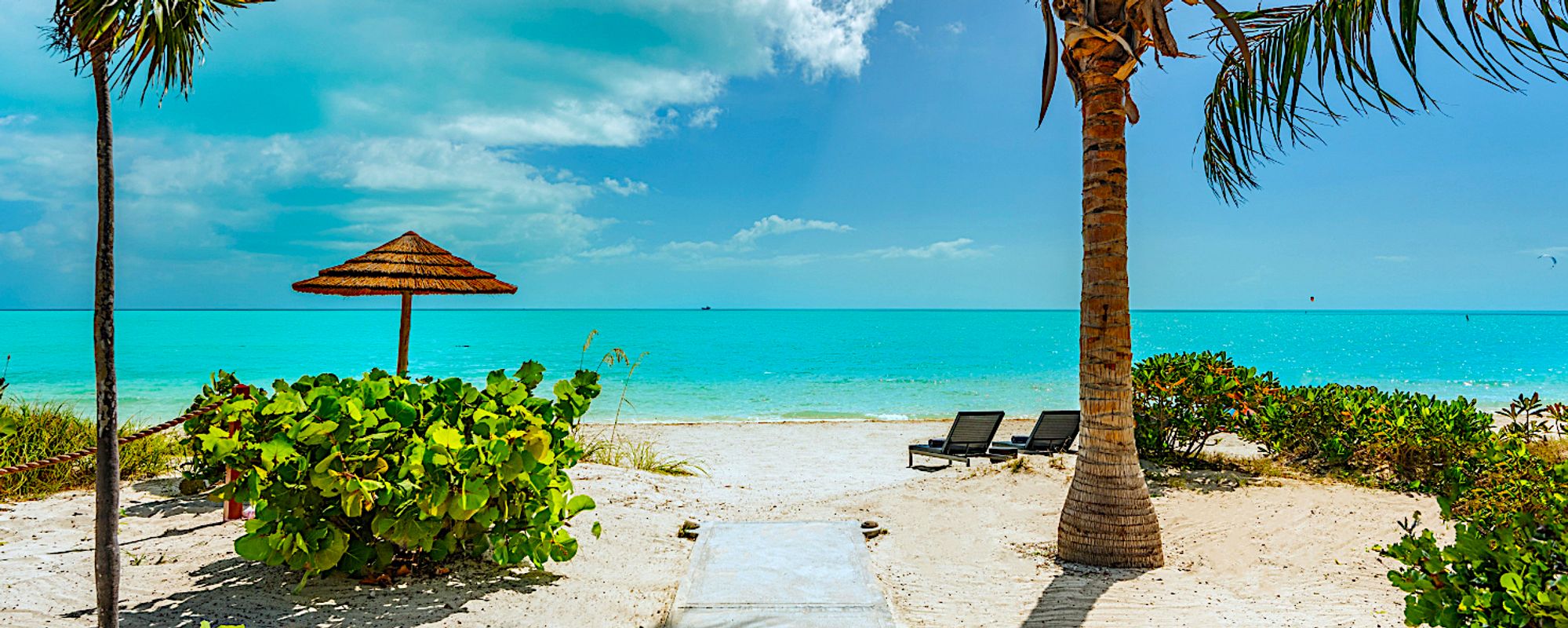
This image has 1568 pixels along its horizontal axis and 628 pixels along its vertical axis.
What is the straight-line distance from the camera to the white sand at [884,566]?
167 inches

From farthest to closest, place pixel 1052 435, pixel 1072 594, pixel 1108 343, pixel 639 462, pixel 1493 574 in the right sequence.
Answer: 1. pixel 1052 435
2. pixel 639 462
3. pixel 1108 343
4. pixel 1072 594
5. pixel 1493 574

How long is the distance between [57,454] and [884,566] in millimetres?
7781

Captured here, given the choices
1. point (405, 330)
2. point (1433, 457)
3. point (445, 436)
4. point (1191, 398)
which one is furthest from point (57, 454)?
point (1433, 457)

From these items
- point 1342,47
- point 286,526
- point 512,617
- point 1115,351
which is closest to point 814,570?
point 512,617

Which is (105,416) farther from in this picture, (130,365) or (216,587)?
(130,365)

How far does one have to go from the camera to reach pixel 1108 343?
515 centimetres

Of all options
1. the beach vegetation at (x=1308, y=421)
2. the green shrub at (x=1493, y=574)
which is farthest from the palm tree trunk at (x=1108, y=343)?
the beach vegetation at (x=1308, y=421)

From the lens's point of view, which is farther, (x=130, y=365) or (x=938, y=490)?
(x=130, y=365)

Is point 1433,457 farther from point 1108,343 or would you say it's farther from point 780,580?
point 780,580

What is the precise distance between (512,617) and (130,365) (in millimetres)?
41067

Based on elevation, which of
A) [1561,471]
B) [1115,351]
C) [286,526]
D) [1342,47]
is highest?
[1342,47]

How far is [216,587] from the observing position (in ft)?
14.4

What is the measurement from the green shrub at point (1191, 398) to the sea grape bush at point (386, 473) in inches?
254

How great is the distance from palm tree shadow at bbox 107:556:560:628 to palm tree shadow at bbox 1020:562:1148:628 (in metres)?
2.90
